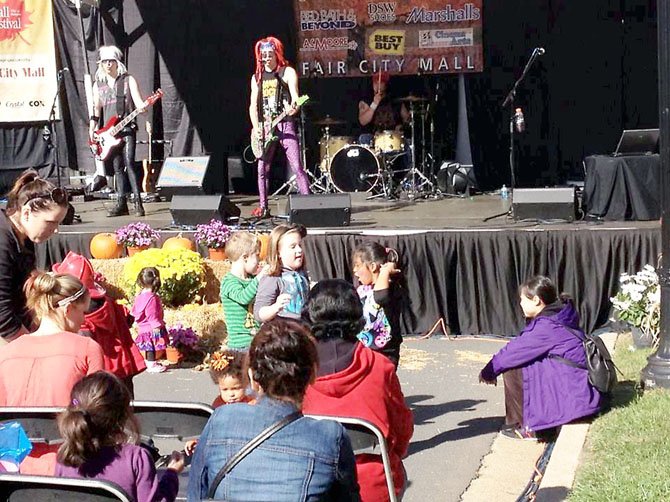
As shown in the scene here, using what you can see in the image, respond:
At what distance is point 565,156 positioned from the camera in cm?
1725

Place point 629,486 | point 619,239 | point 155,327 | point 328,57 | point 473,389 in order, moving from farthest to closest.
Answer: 1. point 328,57
2. point 619,239
3. point 155,327
4. point 473,389
5. point 629,486

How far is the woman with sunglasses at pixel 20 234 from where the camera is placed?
4.41 metres

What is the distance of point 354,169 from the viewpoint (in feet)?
52.0

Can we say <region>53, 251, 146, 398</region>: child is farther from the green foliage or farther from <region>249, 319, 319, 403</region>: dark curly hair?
the green foliage

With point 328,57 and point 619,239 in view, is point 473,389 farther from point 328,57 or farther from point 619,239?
point 328,57

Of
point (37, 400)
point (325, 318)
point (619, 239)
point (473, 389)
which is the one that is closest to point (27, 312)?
point (37, 400)

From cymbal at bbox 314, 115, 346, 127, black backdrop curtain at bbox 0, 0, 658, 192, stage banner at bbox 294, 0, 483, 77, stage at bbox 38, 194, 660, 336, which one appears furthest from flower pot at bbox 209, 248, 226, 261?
stage banner at bbox 294, 0, 483, 77

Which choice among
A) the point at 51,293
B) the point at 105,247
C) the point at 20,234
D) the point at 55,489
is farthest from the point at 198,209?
the point at 55,489

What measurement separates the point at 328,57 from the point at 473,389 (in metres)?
9.34

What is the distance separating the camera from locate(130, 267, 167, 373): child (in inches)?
355

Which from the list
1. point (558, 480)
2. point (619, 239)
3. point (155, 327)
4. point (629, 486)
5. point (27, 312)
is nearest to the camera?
point (27, 312)

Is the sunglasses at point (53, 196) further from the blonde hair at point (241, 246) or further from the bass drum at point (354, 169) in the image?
the bass drum at point (354, 169)

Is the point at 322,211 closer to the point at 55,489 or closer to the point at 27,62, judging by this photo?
the point at 27,62

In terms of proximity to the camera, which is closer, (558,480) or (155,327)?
(558,480)
